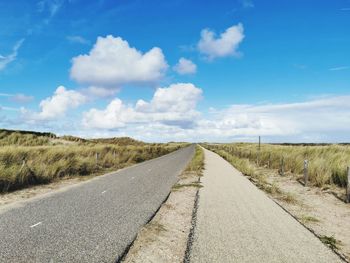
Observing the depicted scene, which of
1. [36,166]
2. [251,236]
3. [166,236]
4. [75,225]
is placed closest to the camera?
[251,236]

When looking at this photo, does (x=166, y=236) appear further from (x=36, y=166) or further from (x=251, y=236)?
(x=36, y=166)

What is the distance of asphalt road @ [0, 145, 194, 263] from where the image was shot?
605cm

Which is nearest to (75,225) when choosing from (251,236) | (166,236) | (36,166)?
(166,236)

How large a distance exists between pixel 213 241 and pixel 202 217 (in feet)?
7.34

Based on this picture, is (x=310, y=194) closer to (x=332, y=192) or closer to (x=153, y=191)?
(x=332, y=192)

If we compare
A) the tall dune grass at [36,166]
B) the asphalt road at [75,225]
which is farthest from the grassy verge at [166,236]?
the tall dune grass at [36,166]

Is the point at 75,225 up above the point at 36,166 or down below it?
below

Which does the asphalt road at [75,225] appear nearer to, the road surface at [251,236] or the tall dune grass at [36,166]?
the road surface at [251,236]

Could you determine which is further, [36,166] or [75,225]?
[36,166]

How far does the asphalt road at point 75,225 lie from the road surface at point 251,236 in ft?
4.92

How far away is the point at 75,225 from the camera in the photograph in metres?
7.89

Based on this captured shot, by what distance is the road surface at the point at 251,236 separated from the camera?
6.17 metres

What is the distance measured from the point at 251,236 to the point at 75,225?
12.8 ft

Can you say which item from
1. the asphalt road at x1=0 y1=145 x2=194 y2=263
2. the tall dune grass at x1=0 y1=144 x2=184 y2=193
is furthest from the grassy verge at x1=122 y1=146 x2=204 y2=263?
the tall dune grass at x1=0 y1=144 x2=184 y2=193
